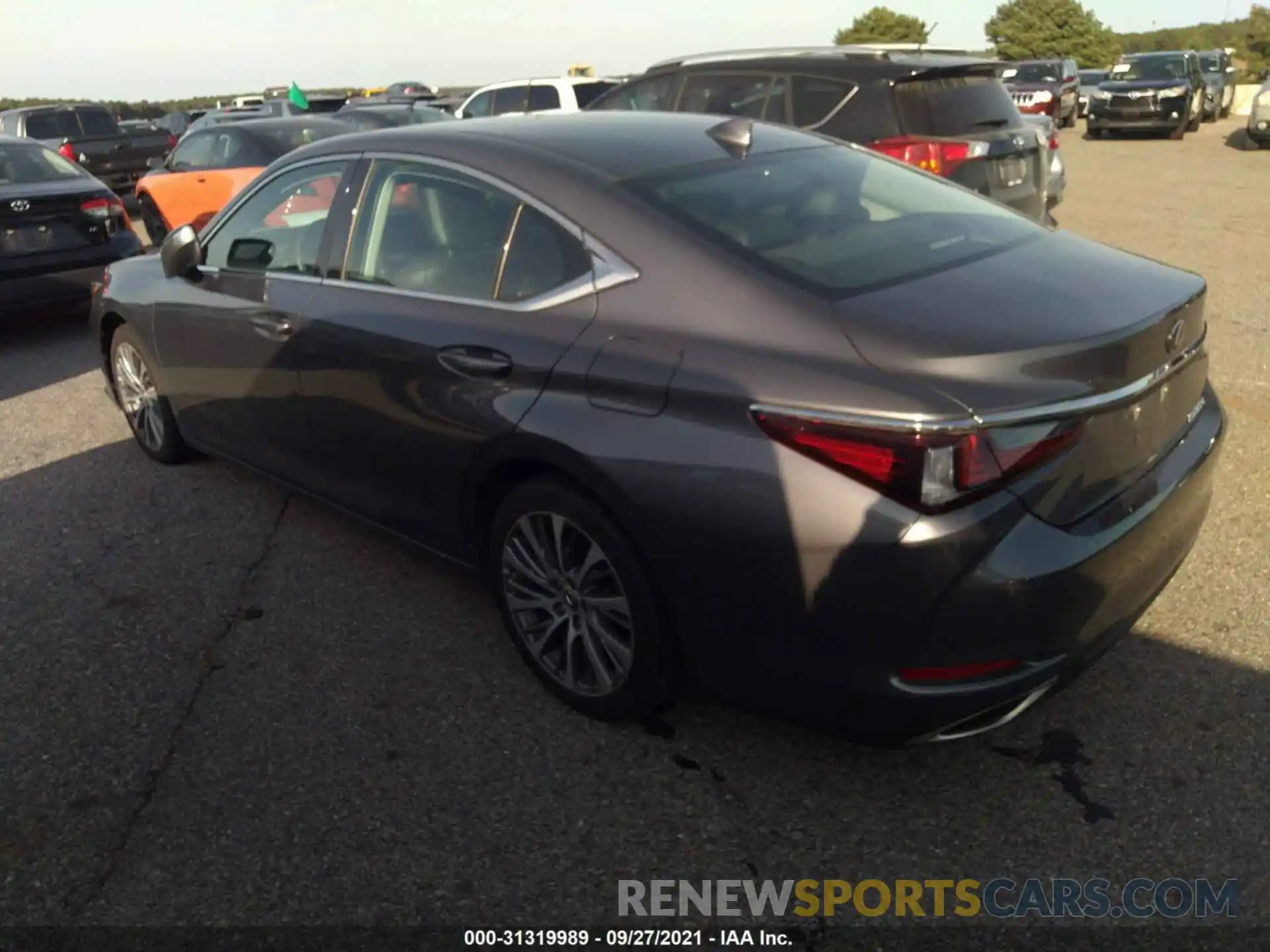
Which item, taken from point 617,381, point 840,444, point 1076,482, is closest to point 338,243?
point 617,381

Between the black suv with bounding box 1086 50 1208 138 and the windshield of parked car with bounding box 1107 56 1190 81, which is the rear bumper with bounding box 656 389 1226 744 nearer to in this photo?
the black suv with bounding box 1086 50 1208 138

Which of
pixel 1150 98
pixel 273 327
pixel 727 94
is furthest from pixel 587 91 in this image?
pixel 1150 98

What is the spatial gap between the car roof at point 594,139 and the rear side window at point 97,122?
592 inches

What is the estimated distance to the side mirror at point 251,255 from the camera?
14.0 ft

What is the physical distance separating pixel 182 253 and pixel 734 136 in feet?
7.89

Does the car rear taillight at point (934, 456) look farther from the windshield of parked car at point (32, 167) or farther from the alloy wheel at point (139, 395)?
the windshield of parked car at point (32, 167)

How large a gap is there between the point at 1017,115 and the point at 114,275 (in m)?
6.03

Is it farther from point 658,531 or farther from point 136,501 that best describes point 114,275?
point 658,531

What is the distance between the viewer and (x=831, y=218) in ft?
10.6

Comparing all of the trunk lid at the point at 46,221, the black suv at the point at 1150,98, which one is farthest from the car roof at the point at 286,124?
the black suv at the point at 1150,98

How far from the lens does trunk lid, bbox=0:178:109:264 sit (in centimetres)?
786

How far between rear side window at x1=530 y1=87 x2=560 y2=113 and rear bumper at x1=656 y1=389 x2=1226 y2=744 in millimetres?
13537

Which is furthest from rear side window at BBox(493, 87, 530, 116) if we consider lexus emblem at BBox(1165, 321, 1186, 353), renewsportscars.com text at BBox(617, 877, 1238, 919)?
renewsportscars.com text at BBox(617, 877, 1238, 919)

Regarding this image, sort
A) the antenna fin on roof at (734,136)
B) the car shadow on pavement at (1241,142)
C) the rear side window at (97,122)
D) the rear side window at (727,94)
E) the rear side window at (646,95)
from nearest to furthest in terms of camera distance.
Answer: the antenna fin on roof at (734,136) < the rear side window at (727,94) < the rear side window at (646,95) < the rear side window at (97,122) < the car shadow on pavement at (1241,142)
